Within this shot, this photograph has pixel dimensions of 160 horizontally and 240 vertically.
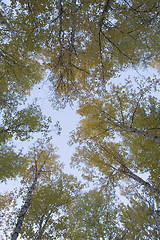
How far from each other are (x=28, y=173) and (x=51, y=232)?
273 cm

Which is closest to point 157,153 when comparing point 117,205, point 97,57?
point 117,205

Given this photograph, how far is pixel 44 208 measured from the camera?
5535 mm

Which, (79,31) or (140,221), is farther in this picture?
(140,221)

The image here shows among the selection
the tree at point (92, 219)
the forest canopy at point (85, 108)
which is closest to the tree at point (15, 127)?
the forest canopy at point (85, 108)

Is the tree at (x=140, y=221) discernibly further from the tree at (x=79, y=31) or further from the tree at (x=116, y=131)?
the tree at (x=79, y=31)

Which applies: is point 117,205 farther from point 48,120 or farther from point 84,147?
point 48,120

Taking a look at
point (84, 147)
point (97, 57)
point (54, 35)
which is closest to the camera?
point (54, 35)

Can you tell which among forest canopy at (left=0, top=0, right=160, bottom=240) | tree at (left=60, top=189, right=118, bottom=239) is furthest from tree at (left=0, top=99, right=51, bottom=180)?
tree at (left=60, top=189, right=118, bottom=239)

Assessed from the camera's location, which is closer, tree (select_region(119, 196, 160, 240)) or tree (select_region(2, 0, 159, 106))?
tree (select_region(2, 0, 159, 106))

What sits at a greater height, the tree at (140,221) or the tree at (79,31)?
the tree at (79,31)

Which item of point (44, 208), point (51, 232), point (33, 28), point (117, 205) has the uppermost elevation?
point (33, 28)

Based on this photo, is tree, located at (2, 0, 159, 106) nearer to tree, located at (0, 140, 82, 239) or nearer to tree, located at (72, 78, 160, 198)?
tree, located at (72, 78, 160, 198)

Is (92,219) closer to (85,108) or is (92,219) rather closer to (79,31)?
(85,108)

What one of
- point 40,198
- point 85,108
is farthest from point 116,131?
point 40,198
